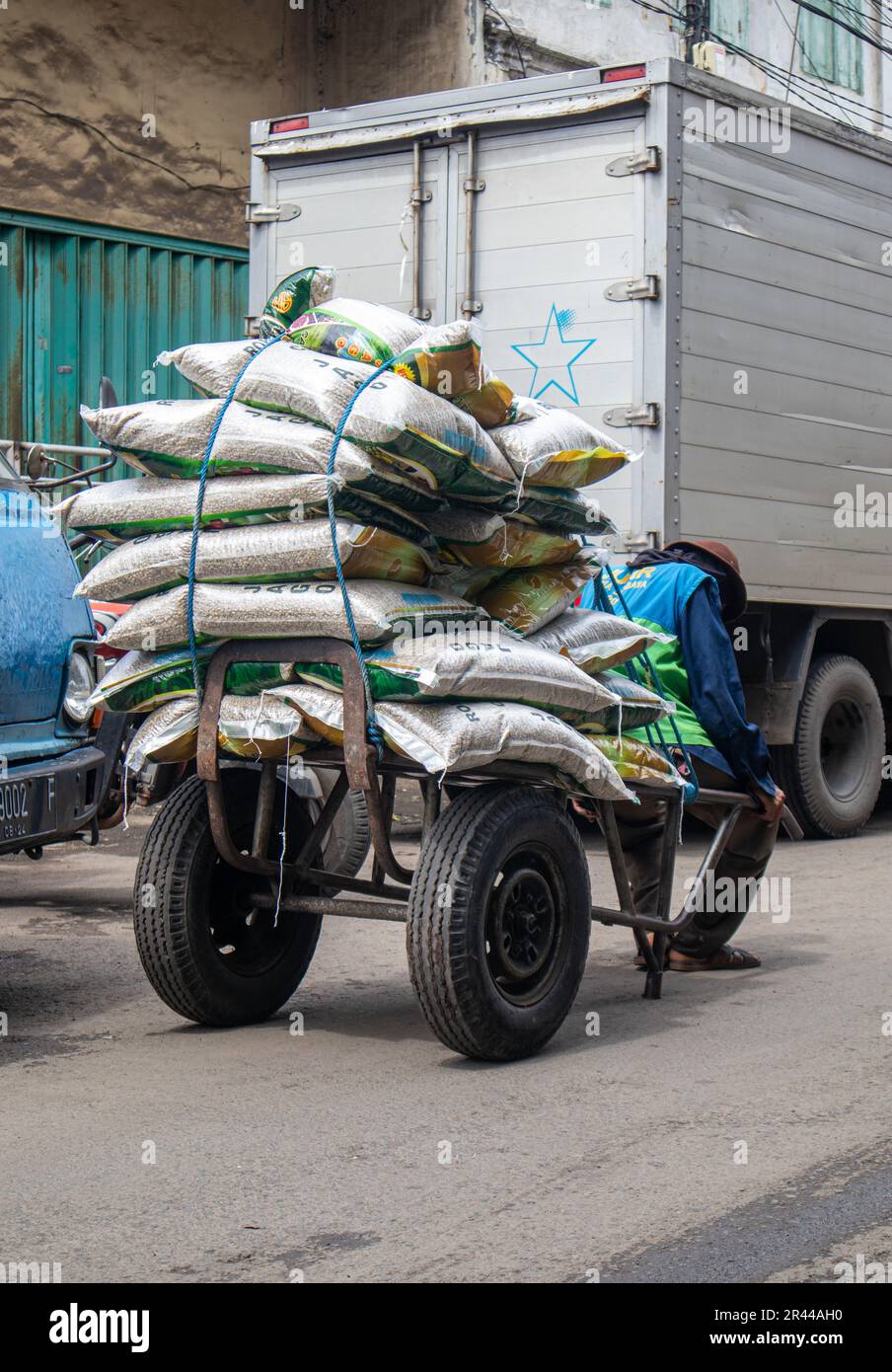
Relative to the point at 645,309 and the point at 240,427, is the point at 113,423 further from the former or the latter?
the point at 645,309

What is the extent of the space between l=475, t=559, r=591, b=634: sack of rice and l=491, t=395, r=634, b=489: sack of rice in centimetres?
32

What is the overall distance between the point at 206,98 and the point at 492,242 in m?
6.41

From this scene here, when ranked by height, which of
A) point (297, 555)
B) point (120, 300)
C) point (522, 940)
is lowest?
point (522, 940)

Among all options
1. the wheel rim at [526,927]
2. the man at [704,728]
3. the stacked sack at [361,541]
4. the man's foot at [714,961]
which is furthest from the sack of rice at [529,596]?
the man's foot at [714,961]

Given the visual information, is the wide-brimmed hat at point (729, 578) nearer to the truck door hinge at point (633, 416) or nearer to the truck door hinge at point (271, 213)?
the truck door hinge at point (633, 416)

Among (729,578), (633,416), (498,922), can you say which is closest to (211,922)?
(498,922)

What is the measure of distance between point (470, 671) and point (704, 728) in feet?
5.50

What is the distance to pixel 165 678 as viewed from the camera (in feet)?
16.8

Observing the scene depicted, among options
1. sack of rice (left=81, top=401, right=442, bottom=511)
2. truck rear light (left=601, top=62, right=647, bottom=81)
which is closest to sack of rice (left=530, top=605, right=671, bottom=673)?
sack of rice (left=81, top=401, right=442, bottom=511)

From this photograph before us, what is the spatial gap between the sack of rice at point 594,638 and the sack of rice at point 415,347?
0.69 m

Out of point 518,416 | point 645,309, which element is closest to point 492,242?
point 645,309

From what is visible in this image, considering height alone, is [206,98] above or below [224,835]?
above

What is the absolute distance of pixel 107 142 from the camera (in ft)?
46.1

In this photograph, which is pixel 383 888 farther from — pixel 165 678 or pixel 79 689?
pixel 79 689
